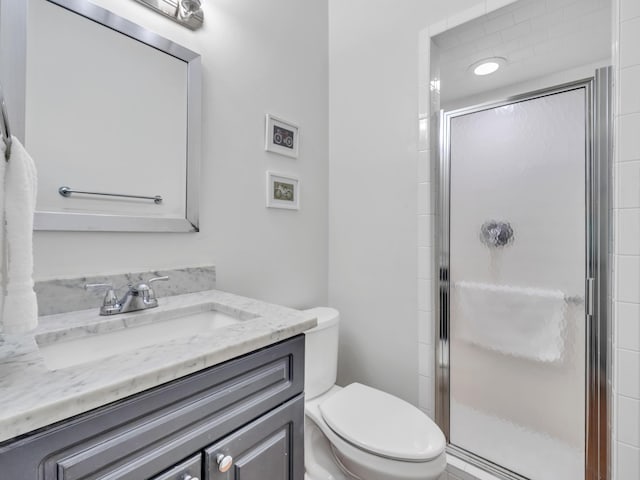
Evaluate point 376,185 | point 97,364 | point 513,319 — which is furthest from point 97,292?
point 513,319

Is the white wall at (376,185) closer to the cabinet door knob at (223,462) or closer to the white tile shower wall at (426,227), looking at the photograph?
the white tile shower wall at (426,227)

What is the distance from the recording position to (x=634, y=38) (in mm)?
983

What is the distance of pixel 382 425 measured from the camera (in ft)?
3.72

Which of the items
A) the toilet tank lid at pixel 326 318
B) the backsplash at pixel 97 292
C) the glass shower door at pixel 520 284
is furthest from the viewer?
the toilet tank lid at pixel 326 318

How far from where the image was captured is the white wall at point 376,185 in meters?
1.51

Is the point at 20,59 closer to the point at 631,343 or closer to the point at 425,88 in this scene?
the point at 425,88

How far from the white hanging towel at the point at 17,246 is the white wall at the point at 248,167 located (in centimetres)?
48

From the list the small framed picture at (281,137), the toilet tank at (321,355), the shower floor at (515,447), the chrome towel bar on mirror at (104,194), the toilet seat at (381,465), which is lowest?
the shower floor at (515,447)

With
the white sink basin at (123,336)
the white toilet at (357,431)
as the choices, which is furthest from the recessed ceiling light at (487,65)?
the white sink basin at (123,336)

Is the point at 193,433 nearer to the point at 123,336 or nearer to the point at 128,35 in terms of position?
the point at 123,336

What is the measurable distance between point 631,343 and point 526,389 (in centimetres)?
50

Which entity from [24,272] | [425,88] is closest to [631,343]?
[425,88]

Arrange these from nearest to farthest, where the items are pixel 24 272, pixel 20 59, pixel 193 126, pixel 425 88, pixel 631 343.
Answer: pixel 24 272, pixel 20 59, pixel 631 343, pixel 193 126, pixel 425 88

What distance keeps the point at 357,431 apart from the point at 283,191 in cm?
108
